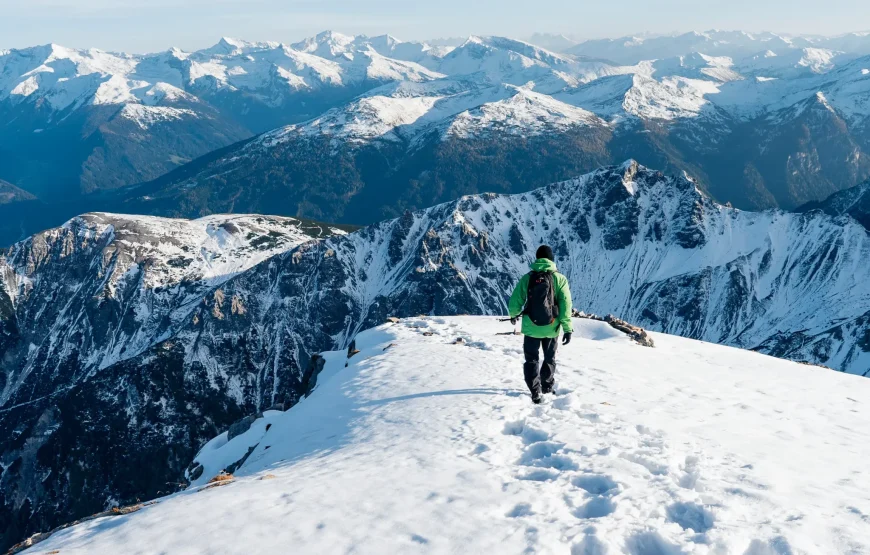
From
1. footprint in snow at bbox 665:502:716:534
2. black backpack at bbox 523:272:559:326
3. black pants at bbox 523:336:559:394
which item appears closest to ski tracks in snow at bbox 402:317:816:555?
footprint in snow at bbox 665:502:716:534

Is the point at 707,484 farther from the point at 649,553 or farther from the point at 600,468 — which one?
the point at 649,553

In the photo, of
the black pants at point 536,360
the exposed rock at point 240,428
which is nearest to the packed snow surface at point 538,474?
the black pants at point 536,360

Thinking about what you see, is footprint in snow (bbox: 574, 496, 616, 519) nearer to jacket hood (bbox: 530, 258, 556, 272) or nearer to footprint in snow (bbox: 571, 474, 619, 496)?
footprint in snow (bbox: 571, 474, 619, 496)

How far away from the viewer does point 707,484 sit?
1477 cm

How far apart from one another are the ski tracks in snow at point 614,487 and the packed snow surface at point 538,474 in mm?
52

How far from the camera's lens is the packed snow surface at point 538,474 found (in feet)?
40.9

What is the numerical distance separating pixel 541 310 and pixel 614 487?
7.93 m

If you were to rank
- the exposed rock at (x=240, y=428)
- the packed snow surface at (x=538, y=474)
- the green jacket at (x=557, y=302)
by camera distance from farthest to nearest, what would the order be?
the exposed rock at (x=240, y=428)
the green jacket at (x=557, y=302)
the packed snow surface at (x=538, y=474)

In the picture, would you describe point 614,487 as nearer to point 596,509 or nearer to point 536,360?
point 596,509

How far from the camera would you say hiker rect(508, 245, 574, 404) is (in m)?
21.4

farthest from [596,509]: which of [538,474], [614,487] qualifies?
[538,474]

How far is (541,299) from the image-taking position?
70.2 ft

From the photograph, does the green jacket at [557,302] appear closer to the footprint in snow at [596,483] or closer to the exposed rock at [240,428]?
the footprint in snow at [596,483]

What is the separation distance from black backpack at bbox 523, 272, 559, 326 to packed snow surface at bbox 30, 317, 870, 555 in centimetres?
341
